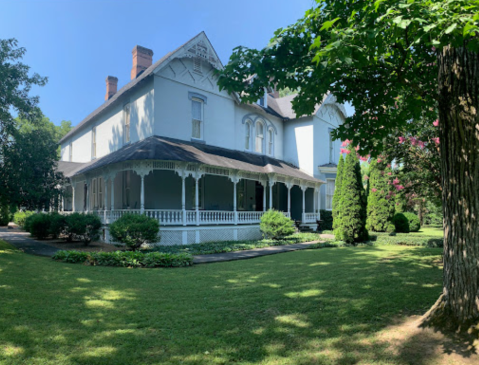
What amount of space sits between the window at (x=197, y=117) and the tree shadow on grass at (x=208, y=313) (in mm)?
11787

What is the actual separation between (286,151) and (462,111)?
71.5 ft

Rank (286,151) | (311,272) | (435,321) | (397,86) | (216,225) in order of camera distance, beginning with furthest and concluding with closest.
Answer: (286,151), (216,225), (311,272), (397,86), (435,321)

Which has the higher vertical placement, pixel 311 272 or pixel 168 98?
pixel 168 98

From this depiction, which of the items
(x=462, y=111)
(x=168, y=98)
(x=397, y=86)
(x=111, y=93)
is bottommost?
(x=462, y=111)

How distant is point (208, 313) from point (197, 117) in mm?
15315

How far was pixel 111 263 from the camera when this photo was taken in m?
10.2

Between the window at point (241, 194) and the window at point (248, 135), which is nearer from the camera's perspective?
the window at point (241, 194)

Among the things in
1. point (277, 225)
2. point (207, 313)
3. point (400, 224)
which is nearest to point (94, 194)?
point (277, 225)

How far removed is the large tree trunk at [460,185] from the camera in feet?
13.6

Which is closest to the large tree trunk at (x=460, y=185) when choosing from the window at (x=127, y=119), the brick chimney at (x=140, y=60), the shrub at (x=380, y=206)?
the shrub at (x=380, y=206)

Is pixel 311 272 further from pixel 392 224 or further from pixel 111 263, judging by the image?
pixel 392 224

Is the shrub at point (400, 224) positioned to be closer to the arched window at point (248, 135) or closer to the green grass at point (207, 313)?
the arched window at point (248, 135)

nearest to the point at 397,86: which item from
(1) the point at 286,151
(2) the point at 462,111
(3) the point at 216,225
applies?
(2) the point at 462,111

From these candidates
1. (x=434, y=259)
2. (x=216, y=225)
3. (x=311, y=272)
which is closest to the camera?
(x=311, y=272)
